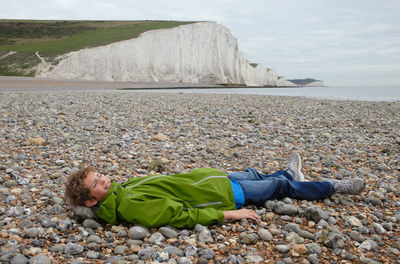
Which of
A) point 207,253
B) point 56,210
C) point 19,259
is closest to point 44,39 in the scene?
point 56,210

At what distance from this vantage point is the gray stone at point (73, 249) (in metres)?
3.06

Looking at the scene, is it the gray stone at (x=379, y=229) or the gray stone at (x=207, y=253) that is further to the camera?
the gray stone at (x=379, y=229)

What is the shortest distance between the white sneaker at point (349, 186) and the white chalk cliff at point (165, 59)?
50.7 meters

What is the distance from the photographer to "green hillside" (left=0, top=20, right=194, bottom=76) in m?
51.2

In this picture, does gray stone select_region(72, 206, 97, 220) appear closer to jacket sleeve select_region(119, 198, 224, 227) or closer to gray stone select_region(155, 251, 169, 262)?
jacket sleeve select_region(119, 198, 224, 227)

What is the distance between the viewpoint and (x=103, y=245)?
326 cm

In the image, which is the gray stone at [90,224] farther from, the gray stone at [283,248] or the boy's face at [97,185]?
the gray stone at [283,248]

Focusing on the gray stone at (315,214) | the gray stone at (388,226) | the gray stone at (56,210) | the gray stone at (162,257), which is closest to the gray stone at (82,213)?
the gray stone at (56,210)

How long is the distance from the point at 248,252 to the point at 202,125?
6.81 metres

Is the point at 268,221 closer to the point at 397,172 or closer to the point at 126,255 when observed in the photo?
the point at 126,255

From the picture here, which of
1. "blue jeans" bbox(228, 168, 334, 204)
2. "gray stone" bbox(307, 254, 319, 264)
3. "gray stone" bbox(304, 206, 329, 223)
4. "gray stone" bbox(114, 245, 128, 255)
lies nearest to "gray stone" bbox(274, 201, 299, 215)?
"gray stone" bbox(304, 206, 329, 223)

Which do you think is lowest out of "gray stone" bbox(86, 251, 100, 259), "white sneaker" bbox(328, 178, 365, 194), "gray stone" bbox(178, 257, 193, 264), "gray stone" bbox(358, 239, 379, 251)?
"gray stone" bbox(86, 251, 100, 259)

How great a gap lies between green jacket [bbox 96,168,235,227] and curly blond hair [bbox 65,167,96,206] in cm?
22

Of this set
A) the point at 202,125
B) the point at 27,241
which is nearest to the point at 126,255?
the point at 27,241
